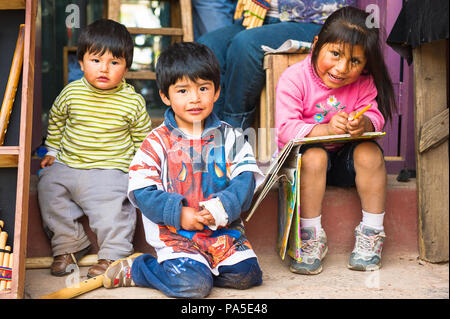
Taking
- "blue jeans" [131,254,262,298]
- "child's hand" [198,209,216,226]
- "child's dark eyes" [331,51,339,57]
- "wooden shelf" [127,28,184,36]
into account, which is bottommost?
"blue jeans" [131,254,262,298]

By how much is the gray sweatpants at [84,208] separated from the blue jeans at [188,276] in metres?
0.23

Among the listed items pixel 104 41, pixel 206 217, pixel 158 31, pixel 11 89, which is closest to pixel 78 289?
pixel 206 217

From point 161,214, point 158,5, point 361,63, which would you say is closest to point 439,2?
point 361,63

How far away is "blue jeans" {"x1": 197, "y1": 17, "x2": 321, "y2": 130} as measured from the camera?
9.16 ft

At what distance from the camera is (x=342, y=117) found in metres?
2.06

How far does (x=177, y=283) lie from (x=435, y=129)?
4.05ft

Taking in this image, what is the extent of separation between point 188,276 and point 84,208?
645mm

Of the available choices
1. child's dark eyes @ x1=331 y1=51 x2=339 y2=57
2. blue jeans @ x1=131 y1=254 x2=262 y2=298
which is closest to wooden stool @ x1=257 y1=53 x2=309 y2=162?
child's dark eyes @ x1=331 y1=51 x2=339 y2=57

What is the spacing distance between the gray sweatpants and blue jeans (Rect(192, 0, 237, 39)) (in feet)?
5.06

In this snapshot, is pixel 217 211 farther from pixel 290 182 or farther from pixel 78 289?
pixel 78 289

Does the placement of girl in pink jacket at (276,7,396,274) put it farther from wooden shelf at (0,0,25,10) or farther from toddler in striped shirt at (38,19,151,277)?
wooden shelf at (0,0,25,10)

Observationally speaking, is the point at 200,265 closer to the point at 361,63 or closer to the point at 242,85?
the point at 361,63

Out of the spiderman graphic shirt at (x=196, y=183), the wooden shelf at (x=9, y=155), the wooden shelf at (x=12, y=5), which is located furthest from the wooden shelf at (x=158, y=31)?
the wooden shelf at (x=9, y=155)

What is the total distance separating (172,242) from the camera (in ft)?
6.36
